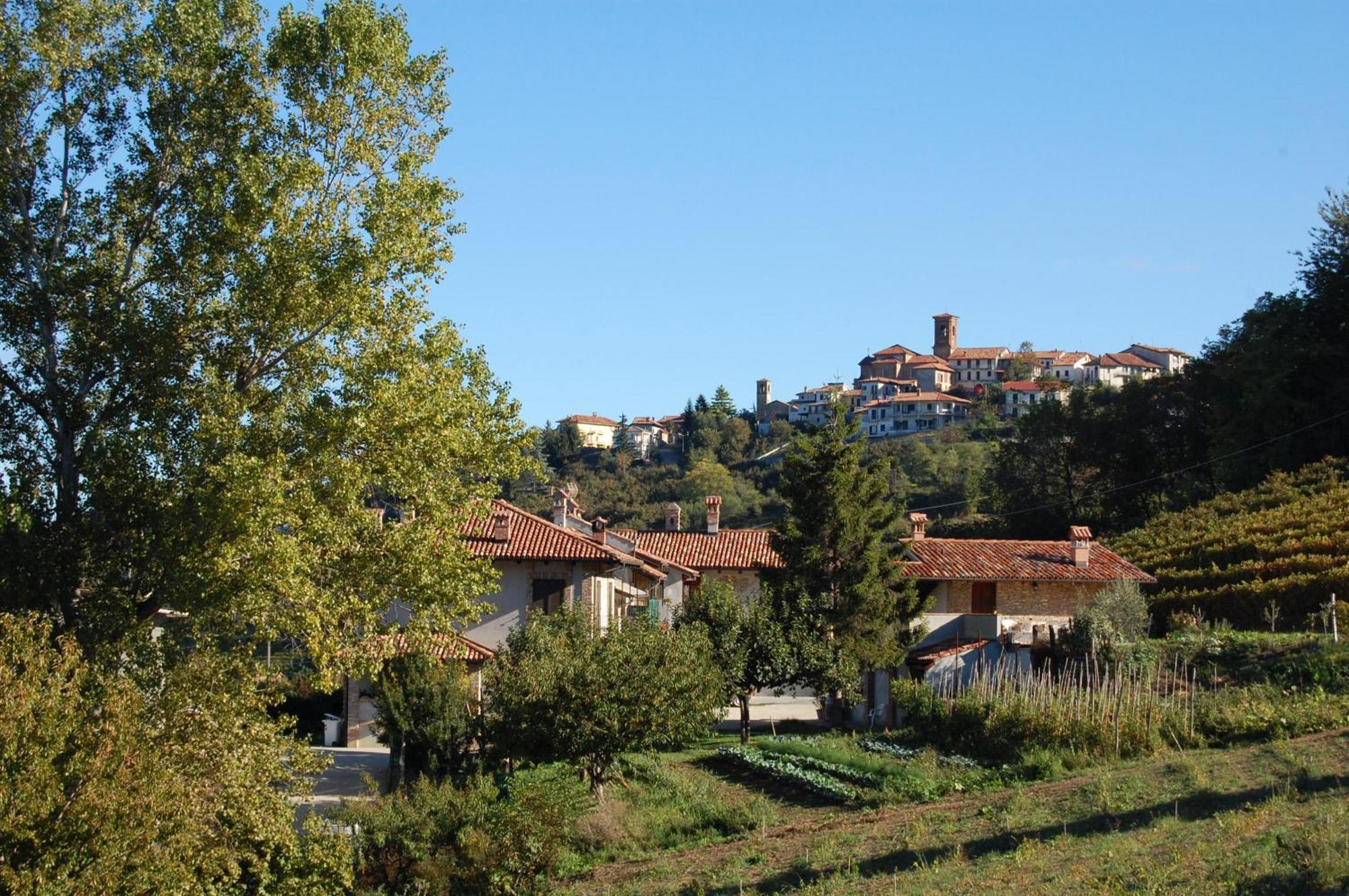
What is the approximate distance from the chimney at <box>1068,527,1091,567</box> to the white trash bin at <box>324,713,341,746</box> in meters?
22.0

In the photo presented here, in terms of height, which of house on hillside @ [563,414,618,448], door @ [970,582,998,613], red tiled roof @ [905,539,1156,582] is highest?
house on hillside @ [563,414,618,448]

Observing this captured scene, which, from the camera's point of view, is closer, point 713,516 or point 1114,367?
point 713,516

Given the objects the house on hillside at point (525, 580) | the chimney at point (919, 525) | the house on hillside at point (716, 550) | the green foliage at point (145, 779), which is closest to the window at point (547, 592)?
the house on hillside at point (525, 580)

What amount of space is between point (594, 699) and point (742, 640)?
9543 mm

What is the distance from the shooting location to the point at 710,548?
49.1m

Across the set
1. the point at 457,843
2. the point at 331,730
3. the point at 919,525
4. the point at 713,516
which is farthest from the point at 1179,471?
the point at 457,843

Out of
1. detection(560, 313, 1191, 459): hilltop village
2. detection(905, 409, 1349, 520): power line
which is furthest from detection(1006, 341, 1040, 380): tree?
detection(905, 409, 1349, 520): power line

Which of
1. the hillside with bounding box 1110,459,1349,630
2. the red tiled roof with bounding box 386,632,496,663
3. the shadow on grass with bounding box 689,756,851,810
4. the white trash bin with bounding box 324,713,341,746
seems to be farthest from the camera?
the hillside with bounding box 1110,459,1349,630

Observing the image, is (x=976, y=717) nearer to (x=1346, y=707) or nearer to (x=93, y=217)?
(x=1346, y=707)

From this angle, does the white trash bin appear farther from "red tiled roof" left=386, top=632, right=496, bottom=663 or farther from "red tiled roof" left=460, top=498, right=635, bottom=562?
"red tiled roof" left=460, top=498, right=635, bottom=562

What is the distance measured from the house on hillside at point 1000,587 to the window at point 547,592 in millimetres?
8981

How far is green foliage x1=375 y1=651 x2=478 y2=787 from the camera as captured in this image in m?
25.6

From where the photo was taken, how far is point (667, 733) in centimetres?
2466

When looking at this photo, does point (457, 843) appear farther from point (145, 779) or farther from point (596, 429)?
point (596, 429)
